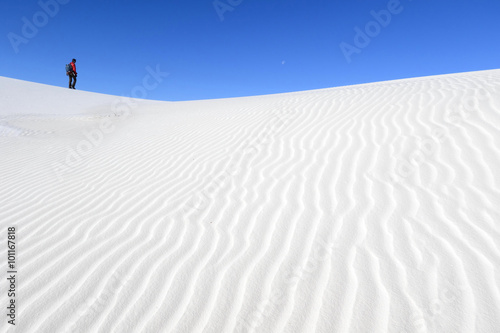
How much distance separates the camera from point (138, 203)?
143 inches

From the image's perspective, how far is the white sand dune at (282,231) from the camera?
Answer: 6.24 ft

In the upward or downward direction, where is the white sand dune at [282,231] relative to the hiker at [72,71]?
downward

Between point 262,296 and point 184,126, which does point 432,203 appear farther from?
point 184,126

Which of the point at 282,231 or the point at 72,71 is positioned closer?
the point at 282,231

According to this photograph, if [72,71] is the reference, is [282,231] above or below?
below

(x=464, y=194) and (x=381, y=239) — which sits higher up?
(x=464, y=194)

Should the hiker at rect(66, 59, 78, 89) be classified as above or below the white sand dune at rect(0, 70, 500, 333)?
above

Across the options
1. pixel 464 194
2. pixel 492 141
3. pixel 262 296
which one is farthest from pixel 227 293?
pixel 492 141

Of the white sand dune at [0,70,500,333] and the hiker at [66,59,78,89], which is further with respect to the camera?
the hiker at [66,59,78,89]

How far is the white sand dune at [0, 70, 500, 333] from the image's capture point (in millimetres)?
1902

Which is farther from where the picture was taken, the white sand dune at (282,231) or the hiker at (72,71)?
the hiker at (72,71)

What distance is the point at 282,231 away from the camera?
2.76m

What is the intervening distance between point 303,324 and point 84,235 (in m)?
2.30

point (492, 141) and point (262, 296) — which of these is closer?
point (262, 296)
